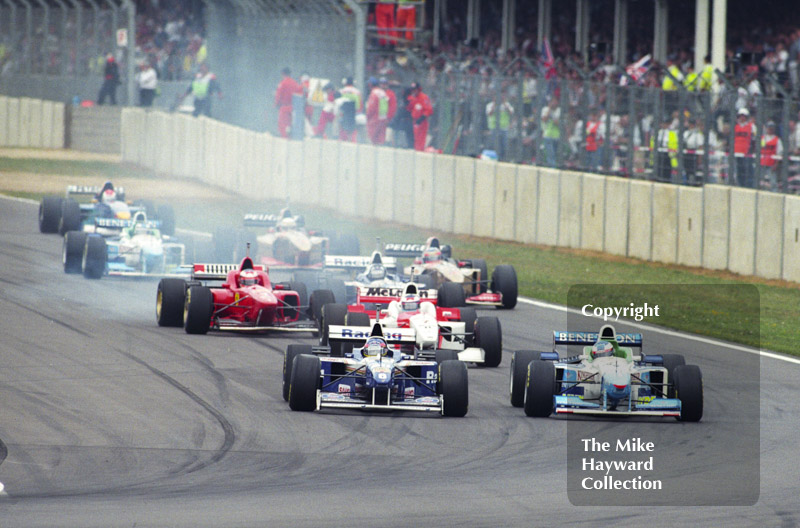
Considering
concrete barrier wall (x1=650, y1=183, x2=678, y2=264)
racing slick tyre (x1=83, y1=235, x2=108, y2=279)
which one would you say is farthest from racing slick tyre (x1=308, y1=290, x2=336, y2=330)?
concrete barrier wall (x1=650, y1=183, x2=678, y2=264)

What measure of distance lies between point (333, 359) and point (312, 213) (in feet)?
59.3

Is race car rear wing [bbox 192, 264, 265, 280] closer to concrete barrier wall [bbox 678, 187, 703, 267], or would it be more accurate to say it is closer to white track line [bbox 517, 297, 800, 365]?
white track line [bbox 517, 297, 800, 365]

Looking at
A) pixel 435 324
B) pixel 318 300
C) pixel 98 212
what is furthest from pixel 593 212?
pixel 435 324

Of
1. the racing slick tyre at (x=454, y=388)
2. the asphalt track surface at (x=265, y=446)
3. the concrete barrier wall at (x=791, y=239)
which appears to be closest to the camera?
the asphalt track surface at (x=265, y=446)

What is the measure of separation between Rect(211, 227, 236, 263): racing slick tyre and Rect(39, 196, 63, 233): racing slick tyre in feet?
16.5

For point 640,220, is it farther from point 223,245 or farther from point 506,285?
point 223,245

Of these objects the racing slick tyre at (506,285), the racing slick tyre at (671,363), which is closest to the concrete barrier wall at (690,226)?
the racing slick tyre at (506,285)

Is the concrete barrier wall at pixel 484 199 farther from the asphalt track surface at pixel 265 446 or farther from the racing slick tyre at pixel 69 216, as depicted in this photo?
the asphalt track surface at pixel 265 446

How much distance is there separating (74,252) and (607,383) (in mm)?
10664

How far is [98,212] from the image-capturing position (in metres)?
23.6

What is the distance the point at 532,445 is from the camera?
1172cm

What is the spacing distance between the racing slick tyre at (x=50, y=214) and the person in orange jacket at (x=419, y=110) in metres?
7.88

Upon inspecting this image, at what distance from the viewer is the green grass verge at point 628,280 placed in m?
18.5

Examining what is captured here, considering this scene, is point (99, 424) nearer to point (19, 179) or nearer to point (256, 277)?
point (256, 277)
